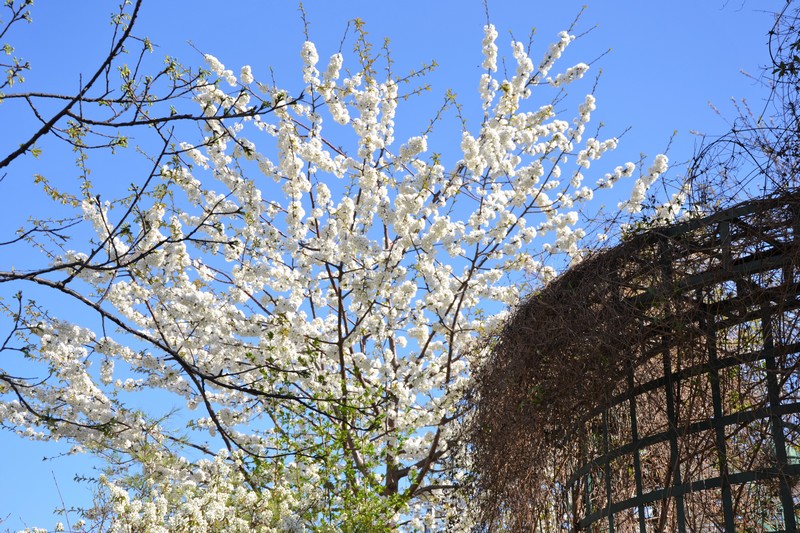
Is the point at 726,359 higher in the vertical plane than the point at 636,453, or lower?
higher

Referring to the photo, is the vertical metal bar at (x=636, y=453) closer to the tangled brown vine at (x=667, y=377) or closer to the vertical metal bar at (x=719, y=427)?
the tangled brown vine at (x=667, y=377)

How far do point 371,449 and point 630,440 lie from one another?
10.3ft

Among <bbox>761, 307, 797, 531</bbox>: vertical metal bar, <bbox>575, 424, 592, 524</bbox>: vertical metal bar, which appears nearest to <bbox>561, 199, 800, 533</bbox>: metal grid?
<bbox>761, 307, 797, 531</bbox>: vertical metal bar

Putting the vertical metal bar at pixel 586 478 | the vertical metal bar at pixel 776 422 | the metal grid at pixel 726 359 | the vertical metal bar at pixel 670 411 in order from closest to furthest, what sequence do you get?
the vertical metal bar at pixel 776 422 < the metal grid at pixel 726 359 < the vertical metal bar at pixel 670 411 < the vertical metal bar at pixel 586 478

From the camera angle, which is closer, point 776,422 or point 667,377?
point 776,422

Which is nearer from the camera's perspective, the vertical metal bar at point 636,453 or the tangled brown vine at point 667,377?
the tangled brown vine at point 667,377

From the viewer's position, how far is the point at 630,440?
138 inches

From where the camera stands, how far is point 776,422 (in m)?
2.75

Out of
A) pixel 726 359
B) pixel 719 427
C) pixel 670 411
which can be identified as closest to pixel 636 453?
pixel 670 411

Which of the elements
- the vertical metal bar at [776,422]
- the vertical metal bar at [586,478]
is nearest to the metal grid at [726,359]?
the vertical metal bar at [776,422]

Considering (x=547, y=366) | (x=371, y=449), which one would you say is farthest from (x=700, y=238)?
(x=371, y=449)

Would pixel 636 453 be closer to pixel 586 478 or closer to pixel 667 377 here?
pixel 667 377

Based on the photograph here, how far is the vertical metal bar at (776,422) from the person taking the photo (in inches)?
105

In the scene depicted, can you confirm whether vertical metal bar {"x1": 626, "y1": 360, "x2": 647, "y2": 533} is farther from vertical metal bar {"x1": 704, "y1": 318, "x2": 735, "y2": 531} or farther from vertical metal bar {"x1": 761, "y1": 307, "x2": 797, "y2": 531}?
vertical metal bar {"x1": 761, "y1": 307, "x2": 797, "y2": 531}
